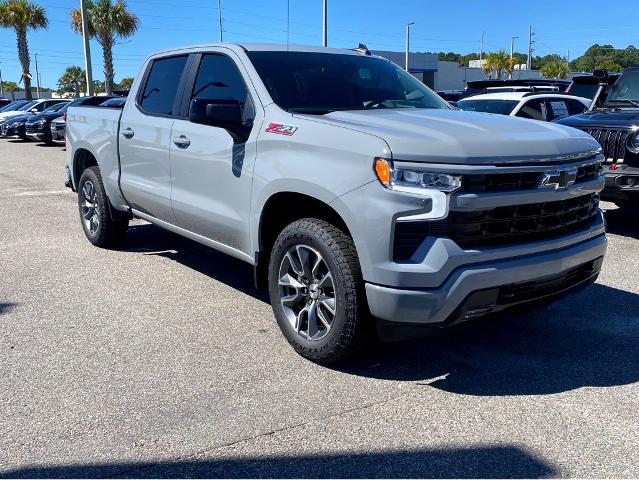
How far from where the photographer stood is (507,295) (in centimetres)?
346

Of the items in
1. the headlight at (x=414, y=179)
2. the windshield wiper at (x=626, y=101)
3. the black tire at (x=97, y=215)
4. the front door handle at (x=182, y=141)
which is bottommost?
the black tire at (x=97, y=215)

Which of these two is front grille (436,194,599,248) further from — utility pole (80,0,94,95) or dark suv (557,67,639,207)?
utility pole (80,0,94,95)

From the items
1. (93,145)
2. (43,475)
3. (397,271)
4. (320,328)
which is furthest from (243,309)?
(93,145)

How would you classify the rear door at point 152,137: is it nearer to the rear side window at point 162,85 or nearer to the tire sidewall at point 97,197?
the rear side window at point 162,85

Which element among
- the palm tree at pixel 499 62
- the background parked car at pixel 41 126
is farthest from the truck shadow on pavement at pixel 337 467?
the palm tree at pixel 499 62

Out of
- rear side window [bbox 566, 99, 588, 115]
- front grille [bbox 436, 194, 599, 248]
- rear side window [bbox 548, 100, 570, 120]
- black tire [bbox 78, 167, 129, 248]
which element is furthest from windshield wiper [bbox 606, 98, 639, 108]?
black tire [bbox 78, 167, 129, 248]

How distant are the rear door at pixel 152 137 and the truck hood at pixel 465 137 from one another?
176 cm

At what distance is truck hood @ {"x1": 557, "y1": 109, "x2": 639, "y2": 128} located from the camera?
7.20m

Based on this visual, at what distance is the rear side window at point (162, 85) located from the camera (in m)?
5.28

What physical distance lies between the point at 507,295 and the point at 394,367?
853 millimetres

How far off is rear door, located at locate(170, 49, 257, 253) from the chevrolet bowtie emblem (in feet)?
5.96

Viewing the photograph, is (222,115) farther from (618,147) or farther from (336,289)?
(618,147)

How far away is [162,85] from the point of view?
549 centimetres

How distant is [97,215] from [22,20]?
131ft
